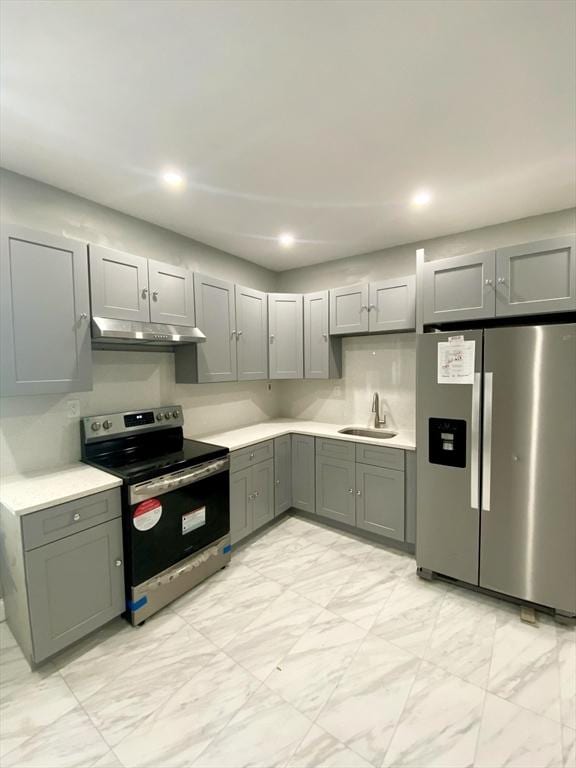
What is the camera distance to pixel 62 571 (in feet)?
5.57

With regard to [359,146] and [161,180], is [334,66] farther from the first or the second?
[161,180]

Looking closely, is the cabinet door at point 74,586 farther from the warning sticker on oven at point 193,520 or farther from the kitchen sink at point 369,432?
the kitchen sink at point 369,432

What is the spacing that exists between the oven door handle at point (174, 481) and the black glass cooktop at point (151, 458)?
39 mm

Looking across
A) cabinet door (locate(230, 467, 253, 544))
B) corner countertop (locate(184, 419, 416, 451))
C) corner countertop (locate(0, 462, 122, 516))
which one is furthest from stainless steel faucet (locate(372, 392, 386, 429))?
corner countertop (locate(0, 462, 122, 516))

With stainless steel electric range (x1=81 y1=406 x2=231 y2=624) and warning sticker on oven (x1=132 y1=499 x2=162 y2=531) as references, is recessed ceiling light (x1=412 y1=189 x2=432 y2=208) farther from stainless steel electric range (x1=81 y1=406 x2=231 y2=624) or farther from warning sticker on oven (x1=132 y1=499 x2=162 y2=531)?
warning sticker on oven (x1=132 y1=499 x2=162 y2=531)

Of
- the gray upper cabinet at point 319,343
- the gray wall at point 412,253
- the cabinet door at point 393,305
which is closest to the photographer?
the gray wall at point 412,253

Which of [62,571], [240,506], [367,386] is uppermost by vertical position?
[367,386]

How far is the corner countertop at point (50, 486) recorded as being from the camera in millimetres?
1604

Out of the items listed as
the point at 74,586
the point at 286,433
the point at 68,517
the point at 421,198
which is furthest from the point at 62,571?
the point at 421,198

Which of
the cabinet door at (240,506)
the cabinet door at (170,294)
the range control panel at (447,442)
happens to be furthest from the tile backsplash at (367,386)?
the cabinet door at (170,294)

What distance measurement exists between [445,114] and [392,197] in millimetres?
740

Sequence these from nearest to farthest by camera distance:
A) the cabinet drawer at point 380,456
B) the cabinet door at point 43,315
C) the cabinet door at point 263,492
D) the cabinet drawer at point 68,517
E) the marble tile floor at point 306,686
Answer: the marble tile floor at point 306,686, the cabinet drawer at point 68,517, the cabinet door at point 43,315, the cabinet drawer at point 380,456, the cabinet door at point 263,492

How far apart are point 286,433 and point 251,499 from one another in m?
0.70

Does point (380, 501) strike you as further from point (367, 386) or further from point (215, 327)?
point (215, 327)
